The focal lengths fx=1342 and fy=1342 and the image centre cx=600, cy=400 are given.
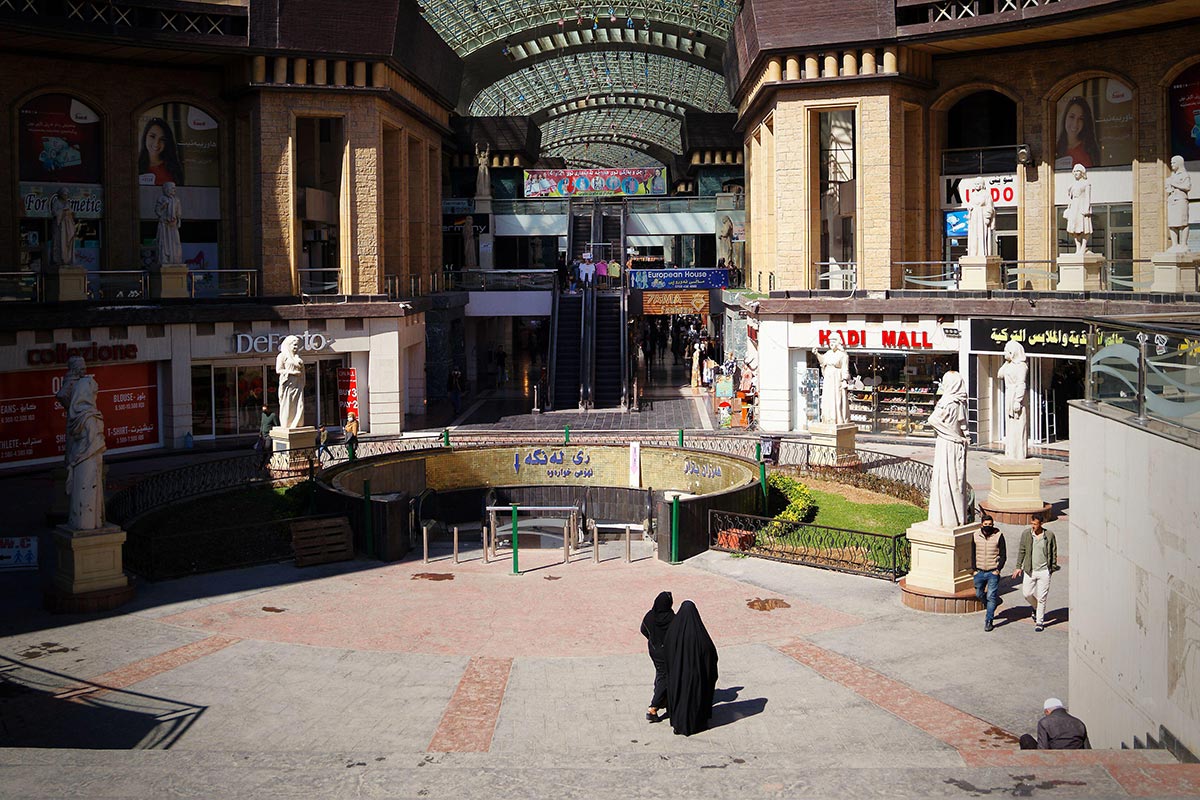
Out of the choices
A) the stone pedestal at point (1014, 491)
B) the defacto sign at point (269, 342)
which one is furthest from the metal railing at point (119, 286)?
the stone pedestal at point (1014, 491)

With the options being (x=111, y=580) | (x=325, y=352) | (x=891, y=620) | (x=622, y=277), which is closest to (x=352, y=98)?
(x=325, y=352)

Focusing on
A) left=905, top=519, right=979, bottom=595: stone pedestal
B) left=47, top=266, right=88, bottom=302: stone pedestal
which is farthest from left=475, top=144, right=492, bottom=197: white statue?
left=905, top=519, right=979, bottom=595: stone pedestal

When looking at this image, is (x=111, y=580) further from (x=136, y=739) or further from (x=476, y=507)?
(x=476, y=507)

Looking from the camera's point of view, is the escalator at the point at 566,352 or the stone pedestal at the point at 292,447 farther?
the escalator at the point at 566,352

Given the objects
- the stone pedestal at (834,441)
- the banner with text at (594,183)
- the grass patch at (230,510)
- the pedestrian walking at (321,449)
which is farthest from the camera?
the banner with text at (594,183)

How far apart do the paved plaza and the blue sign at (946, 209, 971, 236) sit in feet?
72.5

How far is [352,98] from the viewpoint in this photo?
40156 mm

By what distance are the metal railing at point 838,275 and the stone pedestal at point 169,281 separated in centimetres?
1816

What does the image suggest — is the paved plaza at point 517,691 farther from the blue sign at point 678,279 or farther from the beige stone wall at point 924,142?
the blue sign at point 678,279

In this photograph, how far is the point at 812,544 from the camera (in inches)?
914

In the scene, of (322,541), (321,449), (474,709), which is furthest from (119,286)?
(474,709)

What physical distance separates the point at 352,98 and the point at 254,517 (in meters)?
18.2

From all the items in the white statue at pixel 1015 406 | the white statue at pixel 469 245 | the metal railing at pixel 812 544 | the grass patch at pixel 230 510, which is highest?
the white statue at pixel 469 245

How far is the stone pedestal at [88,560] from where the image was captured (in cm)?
1988
